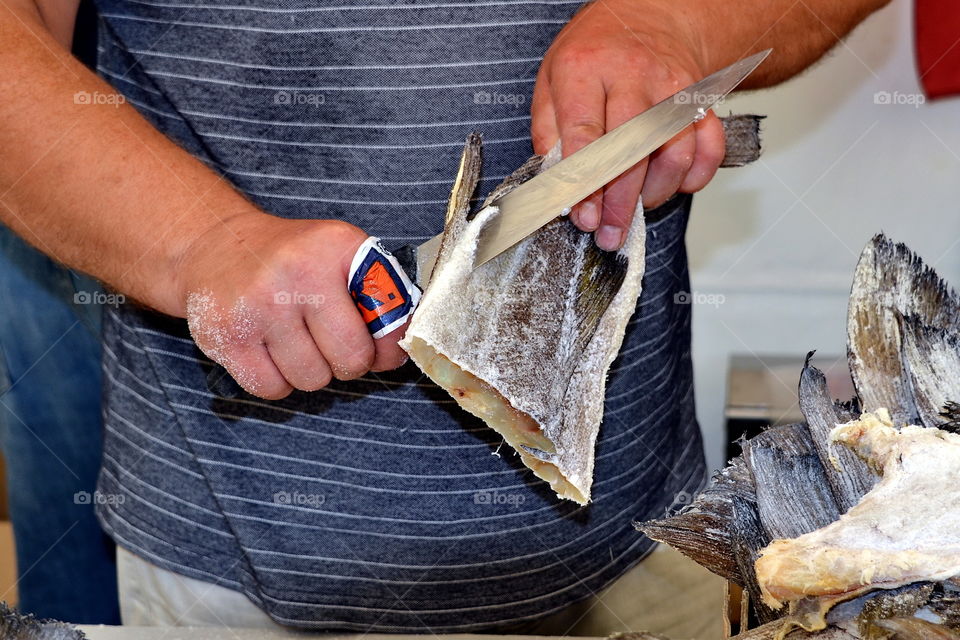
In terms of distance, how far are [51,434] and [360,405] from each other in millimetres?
821

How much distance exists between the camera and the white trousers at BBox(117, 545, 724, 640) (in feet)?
4.94

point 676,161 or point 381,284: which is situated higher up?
point 676,161

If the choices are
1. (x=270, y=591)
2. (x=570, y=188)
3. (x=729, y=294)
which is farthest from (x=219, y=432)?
(x=729, y=294)

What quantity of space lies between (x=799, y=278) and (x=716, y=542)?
205 cm

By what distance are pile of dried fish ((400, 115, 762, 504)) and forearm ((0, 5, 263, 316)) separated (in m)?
0.29

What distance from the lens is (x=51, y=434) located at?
1818 millimetres
